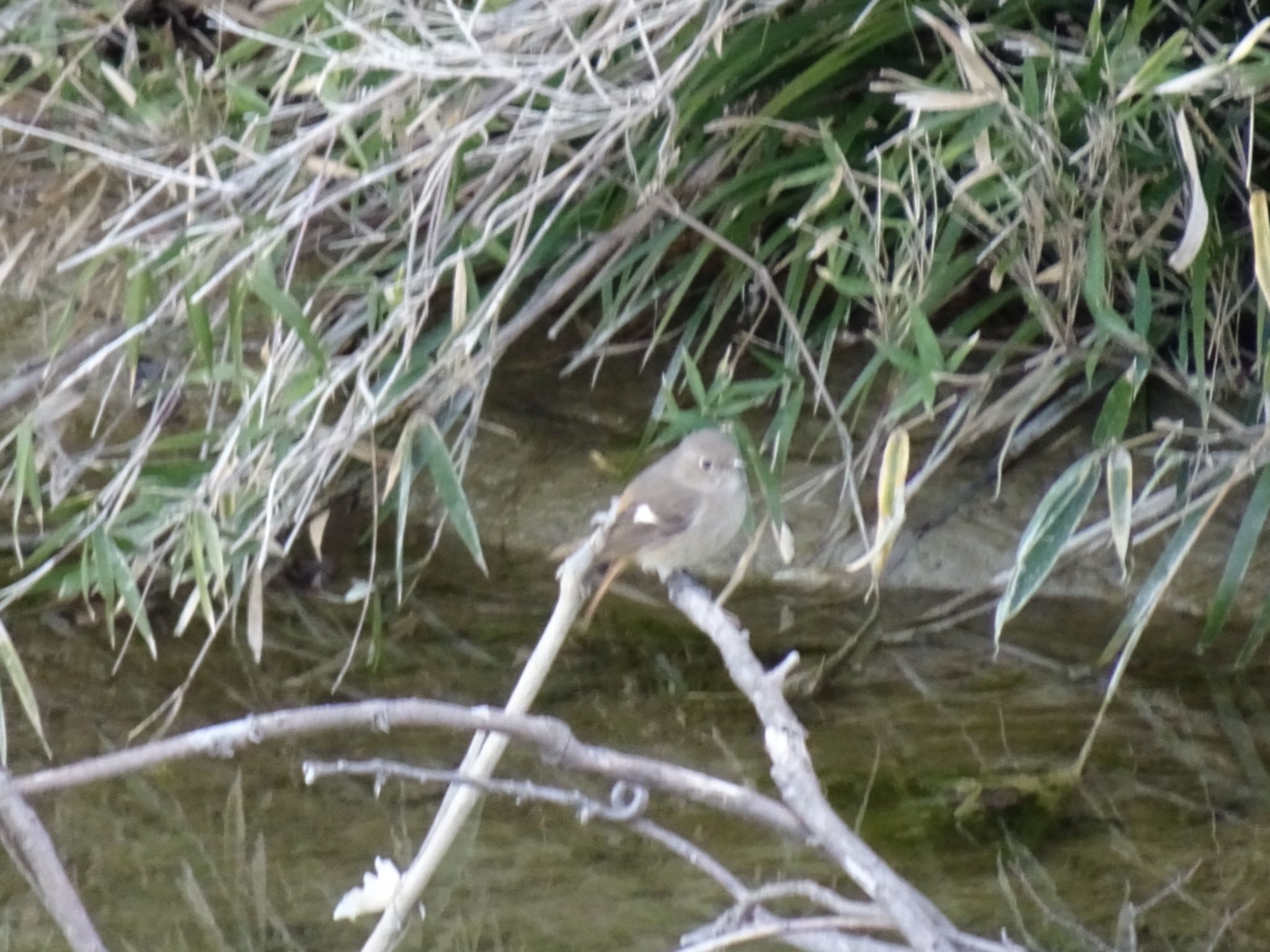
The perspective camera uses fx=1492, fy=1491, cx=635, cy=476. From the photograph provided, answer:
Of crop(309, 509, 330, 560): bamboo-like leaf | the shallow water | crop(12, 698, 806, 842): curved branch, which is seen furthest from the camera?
crop(309, 509, 330, 560): bamboo-like leaf

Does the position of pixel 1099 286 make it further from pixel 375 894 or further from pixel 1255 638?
pixel 375 894

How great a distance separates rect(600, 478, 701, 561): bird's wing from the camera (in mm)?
2406

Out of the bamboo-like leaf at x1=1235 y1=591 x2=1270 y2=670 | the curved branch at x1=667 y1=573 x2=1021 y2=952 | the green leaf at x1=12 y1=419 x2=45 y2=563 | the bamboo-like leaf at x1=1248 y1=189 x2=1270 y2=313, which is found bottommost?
the bamboo-like leaf at x1=1235 y1=591 x2=1270 y2=670

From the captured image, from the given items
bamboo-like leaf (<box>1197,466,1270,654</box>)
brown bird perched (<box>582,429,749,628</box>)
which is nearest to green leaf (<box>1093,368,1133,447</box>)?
bamboo-like leaf (<box>1197,466,1270,654</box>)

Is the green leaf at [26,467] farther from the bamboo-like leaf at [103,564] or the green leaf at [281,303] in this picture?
the green leaf at [281,303]

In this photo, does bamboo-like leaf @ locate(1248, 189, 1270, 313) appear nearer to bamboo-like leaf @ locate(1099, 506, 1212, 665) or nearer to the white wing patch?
bamboo-like leaf @ locate(1099, 506, 1212, 665)

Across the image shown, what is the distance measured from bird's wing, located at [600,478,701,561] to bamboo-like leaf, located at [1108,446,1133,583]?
647mm

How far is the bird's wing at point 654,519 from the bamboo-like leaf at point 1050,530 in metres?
0.52

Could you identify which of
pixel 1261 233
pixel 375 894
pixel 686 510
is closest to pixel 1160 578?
pixel 1261 233

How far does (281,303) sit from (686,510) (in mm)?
737

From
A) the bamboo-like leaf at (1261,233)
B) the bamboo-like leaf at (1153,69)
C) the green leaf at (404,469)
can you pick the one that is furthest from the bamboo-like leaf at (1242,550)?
the green leaf at (404,469)

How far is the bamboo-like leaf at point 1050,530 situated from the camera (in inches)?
87.5

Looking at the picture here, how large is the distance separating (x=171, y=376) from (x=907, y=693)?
1.57 m

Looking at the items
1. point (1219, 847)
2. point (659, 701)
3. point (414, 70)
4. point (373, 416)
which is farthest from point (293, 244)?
point (1219, 847)
